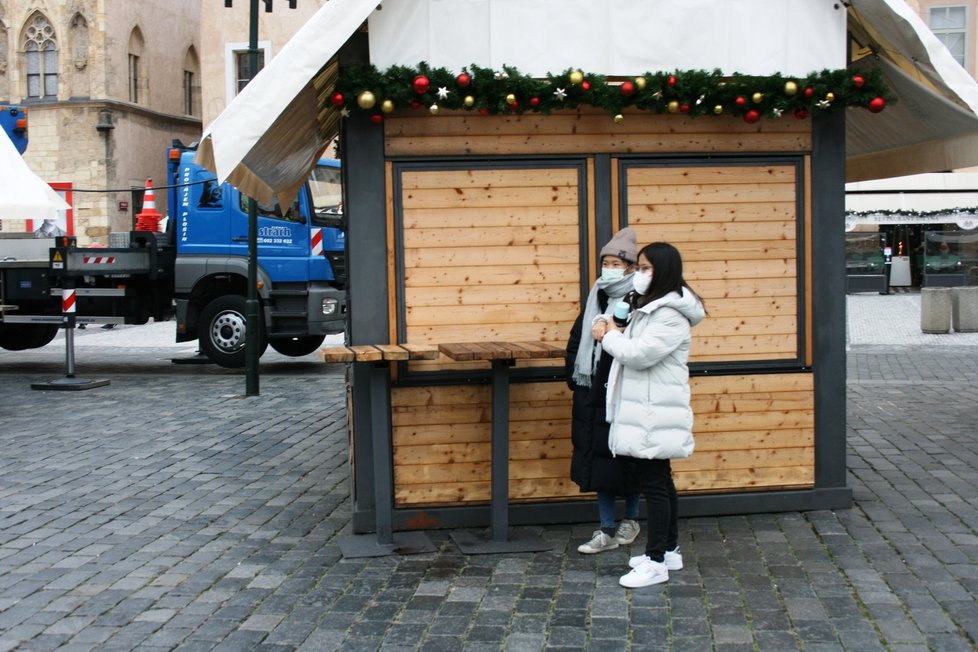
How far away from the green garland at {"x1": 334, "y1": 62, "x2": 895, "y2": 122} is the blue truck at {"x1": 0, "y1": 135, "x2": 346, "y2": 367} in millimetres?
8745

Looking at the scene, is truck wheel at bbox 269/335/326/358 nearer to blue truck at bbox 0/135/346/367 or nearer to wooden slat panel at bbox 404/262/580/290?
blue truck at bbox 0/135/346/367

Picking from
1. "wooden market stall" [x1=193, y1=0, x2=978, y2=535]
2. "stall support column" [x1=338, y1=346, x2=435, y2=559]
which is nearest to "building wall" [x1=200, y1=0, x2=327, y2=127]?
"wooden market stall" [x1=193, y1=0, x2=978, y2=535]

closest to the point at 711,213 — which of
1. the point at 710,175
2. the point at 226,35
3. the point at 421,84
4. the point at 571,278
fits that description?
the point at 710,175

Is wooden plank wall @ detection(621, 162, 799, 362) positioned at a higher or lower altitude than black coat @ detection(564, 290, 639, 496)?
higher

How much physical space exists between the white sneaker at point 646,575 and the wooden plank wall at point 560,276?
1.32 metres

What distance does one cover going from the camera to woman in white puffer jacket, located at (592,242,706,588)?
5.52m

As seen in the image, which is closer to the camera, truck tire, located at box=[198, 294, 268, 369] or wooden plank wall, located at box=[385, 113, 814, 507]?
wooden plank wall, located at box=[385, 113, 814, 507]

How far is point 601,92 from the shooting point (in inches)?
257

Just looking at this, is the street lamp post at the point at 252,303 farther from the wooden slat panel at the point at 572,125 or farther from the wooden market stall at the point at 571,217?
the wooden slat panel at the point at 572,125

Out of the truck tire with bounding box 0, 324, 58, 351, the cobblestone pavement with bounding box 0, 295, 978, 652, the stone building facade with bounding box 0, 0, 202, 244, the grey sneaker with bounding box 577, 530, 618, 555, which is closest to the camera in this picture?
the cobblestone pavement with bounding box 0, 295, 978, 652

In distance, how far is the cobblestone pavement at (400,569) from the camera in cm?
496

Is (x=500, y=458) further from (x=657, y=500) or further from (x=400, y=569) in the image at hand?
(x=657, y=500)

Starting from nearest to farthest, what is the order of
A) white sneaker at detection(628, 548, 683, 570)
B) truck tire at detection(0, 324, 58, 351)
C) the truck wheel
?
white sneaker at detection(628, 548, 683, 570)
the truck wheel
truck tire at detection(0, 324, 58, 351)

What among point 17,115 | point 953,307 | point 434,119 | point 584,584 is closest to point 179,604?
point 584,584
